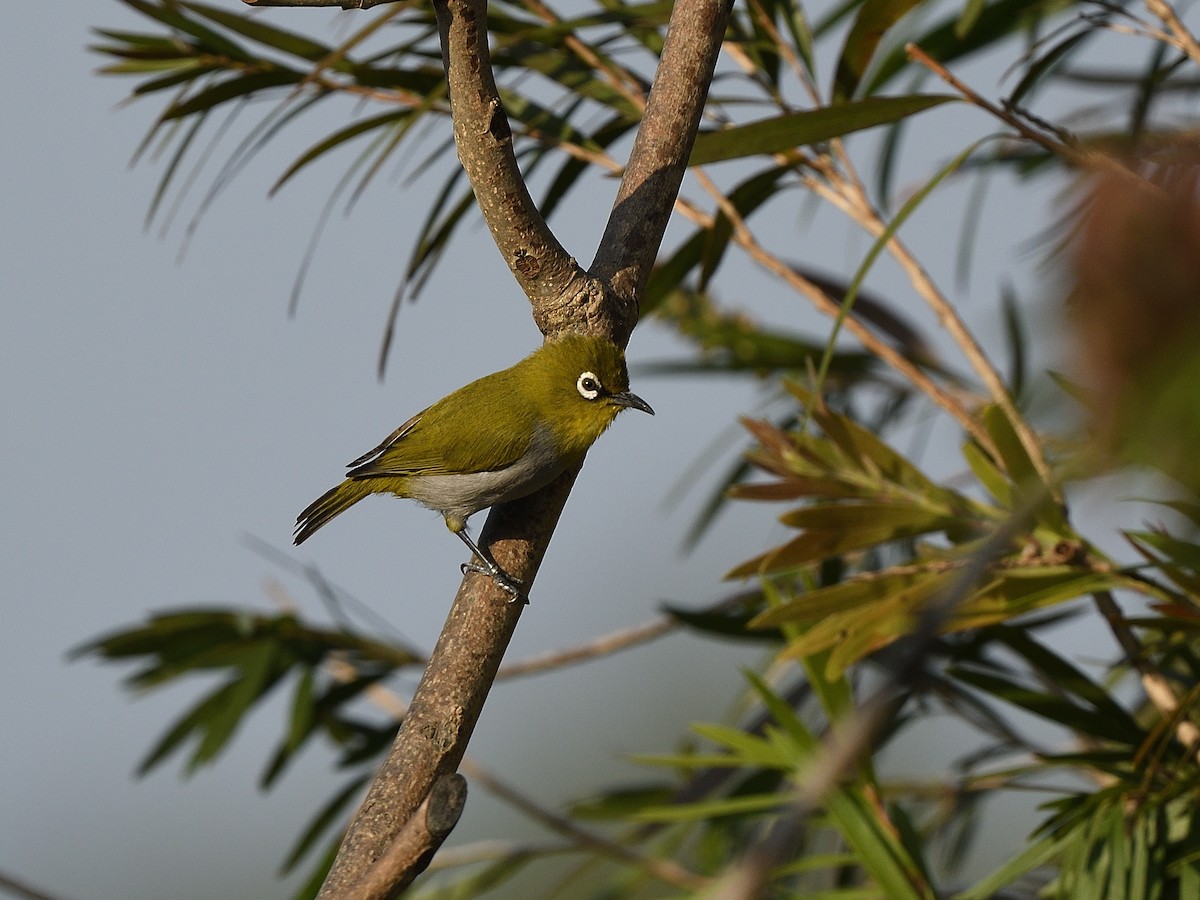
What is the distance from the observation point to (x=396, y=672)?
12.5 feet

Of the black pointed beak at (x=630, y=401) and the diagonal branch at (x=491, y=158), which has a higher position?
the diagonal branch at (x=491, y=158)

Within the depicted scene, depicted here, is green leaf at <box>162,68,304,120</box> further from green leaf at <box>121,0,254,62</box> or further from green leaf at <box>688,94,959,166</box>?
green leaf at <box>688,94,959,166</box>

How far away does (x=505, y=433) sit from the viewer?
2.55 m

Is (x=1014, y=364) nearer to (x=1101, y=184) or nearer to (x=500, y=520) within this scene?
(x=500, y=520)

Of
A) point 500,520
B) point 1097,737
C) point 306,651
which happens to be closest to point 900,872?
point 1097,737

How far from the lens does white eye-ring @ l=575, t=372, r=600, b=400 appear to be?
2555 millimetres

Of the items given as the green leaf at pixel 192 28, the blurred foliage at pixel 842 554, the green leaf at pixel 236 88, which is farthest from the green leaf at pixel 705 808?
the green leaf at pixel 192 28

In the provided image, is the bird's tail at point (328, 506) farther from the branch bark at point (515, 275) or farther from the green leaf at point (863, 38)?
the green leaf at point (863, 38)

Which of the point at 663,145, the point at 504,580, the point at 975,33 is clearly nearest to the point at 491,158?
the point at 663,145

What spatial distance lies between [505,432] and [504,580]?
0.70 m

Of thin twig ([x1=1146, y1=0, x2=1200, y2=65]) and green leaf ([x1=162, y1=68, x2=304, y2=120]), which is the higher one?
green leaf ([x1=162, y1=68, x2=304, y2=120])

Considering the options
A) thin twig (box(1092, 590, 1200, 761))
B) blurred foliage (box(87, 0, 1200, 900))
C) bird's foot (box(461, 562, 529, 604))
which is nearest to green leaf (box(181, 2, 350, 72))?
blurred foliage (box(87, 0, 1200, 900))

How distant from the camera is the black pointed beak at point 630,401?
265 centimetres

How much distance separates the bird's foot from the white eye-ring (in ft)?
2.26
